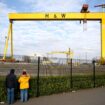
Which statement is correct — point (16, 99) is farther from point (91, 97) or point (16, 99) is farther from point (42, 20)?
point (42, 20)

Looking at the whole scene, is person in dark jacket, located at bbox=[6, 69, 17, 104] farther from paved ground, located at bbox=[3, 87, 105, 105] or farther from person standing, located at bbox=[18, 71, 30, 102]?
person standing, located at bbox=[18, 71, 30, 102]

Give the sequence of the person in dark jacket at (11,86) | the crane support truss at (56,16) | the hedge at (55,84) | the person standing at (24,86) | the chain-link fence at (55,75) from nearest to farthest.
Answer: the person in dark jacket at (11,86)
the person standing at (24,86)
the hedge at (55,84)
the chain-link fence at (55,75)
the crane support truss at (56,16)

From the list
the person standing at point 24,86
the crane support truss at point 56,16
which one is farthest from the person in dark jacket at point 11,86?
the crane support truss at point 56,16

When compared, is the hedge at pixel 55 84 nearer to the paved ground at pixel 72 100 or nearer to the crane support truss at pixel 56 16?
the paved ground at pixel 72 100

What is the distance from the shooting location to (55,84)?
1966 cm

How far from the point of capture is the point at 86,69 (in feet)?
91.6

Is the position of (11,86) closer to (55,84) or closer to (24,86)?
(24,86)

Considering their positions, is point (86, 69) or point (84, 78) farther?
point (86, 69)

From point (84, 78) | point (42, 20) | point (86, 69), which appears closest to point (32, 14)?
point (42, 20)

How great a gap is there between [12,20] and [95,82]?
2137 centimetres

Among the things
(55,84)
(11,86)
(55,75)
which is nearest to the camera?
(11,86)

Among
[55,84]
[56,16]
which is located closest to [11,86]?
[55,84]

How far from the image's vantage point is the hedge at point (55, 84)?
57.4 feet

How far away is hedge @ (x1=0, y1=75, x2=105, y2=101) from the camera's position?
57.4 feet
